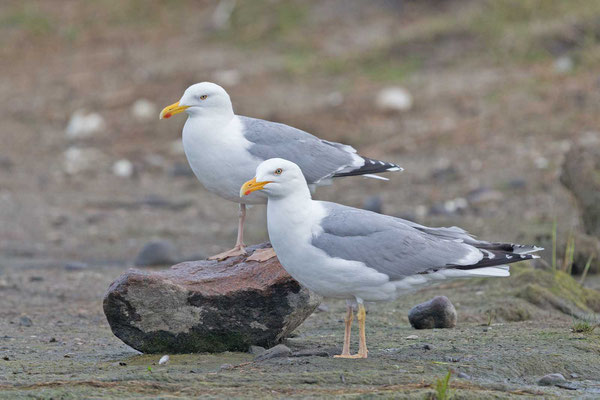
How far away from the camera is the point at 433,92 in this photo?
1413 cm

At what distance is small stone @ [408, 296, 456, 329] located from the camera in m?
6.45

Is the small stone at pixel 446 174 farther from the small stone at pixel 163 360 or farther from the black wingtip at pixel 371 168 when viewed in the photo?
the small stone at pixel 163 360

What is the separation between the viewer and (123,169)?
13625 mm

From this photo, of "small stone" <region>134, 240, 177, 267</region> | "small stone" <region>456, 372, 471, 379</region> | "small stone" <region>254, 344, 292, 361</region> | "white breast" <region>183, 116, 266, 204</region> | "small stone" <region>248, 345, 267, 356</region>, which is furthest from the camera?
"small stone" <region>134, 240, 177, 267</region>

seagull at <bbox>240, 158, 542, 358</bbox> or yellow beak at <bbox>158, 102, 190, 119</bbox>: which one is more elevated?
yellow beak at <bbox>158, 102, 190, 119</bbox>

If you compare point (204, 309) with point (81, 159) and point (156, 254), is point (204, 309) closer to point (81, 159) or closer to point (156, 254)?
point (156, 254)

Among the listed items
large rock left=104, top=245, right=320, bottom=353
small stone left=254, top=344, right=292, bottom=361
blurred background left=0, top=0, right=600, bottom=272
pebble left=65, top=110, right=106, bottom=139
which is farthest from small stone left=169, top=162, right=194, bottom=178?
small stone left=254, top=344, right=292, bottom=361

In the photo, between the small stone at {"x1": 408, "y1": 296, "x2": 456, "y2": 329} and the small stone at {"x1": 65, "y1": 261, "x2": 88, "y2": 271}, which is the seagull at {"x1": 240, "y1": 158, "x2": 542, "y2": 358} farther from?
the small stone at {"x1": 65, "y1": 261, "x2": 88, "y2": 271}

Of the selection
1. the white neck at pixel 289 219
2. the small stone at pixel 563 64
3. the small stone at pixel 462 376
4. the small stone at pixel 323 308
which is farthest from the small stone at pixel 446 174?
the small stone at pixel 462 376

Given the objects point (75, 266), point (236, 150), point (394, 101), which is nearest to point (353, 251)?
point (236, 150)

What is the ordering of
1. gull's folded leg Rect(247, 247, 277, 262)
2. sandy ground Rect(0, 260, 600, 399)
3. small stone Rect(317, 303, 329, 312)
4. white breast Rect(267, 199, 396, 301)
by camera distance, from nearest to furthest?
sandy ground Rect(0, 260, 600, 399) → white breast Rect(267, 199, 396, 301) → gull's folded leg Rect(247, 247, 277, 262) → small stone Rect(317, 303, 329, 312)

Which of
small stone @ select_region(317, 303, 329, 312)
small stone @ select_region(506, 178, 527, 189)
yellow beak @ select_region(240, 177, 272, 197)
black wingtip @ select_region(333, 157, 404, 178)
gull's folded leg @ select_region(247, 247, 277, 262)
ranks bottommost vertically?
small stone @ select_region(317, 303, 329, 312)

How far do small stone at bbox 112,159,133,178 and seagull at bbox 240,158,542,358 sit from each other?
27.5 ft

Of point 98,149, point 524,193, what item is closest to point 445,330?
point 524,193
